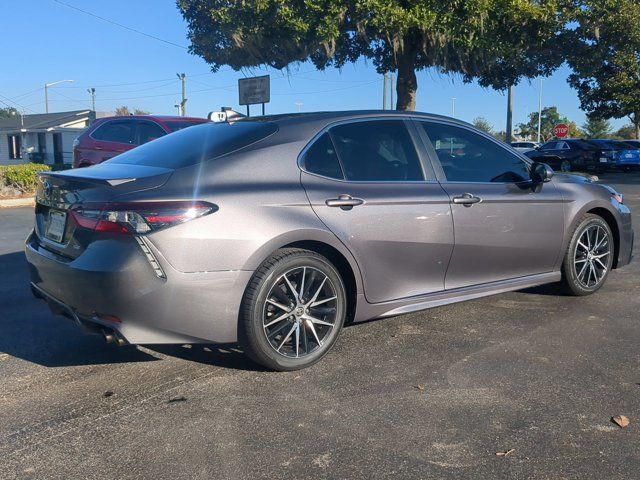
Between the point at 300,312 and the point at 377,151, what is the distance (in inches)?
51.2

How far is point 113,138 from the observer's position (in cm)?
1229

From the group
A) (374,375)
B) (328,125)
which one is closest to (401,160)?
(328,125)

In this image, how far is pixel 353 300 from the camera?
420 cm

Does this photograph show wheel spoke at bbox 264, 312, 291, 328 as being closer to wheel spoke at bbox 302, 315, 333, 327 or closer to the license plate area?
wheel spoke at bbox 302, 315, 333, 327

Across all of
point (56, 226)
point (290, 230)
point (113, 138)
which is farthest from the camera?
point (113, 138)

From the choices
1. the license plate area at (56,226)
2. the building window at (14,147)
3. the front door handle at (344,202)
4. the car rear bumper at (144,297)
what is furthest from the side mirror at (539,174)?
the building window at (14,147)

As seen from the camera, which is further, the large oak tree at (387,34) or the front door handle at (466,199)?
the large oak tree at (387,34)

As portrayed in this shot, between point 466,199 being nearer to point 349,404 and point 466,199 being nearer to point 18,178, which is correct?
point 349,404

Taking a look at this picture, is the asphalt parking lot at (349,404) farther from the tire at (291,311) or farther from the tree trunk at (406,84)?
the tree trunk at (406,84)

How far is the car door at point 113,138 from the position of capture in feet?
39.7

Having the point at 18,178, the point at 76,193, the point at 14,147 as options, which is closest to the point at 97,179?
the point at 76,193

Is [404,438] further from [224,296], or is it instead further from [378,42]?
[378,42]

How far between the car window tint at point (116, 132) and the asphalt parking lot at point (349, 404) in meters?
7.71

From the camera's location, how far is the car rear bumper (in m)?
3.44
